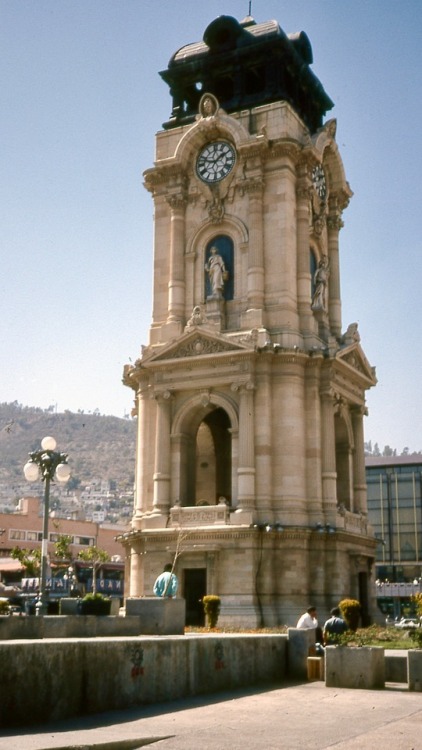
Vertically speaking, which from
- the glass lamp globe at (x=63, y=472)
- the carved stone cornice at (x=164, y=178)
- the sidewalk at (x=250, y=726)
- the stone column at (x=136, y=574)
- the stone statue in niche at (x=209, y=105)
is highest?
the stone statue in niche at (x=209, y=105)

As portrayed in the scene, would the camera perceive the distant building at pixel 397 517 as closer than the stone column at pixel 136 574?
No

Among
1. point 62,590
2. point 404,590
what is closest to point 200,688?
point 62,590

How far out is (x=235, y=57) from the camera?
53.2 metres

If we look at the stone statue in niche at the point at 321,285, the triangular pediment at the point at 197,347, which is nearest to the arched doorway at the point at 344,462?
the stone statue in niche at the point at 321,285

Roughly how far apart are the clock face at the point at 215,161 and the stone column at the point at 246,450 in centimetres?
1277

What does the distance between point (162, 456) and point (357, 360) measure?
41.5 feet

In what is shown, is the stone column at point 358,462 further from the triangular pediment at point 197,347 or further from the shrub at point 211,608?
the shrub at point 211,608

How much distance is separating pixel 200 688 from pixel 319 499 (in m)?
27.8

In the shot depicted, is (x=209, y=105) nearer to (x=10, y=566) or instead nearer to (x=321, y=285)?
(x=321, y=285)

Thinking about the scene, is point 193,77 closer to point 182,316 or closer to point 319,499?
point 182,316

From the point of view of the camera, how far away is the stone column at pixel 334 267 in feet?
175

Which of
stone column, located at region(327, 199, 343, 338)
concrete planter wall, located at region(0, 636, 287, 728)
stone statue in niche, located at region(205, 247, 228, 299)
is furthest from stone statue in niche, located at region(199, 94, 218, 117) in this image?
concrete planter wall, located at region(0, 636, 287, 728)

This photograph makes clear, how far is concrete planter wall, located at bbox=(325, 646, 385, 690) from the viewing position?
801 inches

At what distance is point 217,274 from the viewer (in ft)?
163
